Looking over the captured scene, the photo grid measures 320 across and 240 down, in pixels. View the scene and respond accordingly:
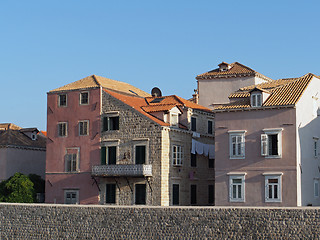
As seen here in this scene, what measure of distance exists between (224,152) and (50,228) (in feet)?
43.6

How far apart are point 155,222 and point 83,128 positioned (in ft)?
60.1

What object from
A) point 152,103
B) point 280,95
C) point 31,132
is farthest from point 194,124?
point 31,132

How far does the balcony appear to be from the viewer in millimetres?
46312

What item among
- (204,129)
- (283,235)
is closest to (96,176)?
(204,129)

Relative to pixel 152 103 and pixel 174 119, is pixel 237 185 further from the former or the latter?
pixel 152 103

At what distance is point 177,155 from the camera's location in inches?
1889

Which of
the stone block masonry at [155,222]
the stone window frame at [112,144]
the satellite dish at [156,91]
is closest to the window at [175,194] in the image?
the stone window frame at [112,144]

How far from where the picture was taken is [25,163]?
57.7m

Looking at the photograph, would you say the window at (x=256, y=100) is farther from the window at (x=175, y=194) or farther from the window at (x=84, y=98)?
the window at (x=84, y=98)

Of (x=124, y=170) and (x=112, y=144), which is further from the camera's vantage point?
(x=112, y=144)

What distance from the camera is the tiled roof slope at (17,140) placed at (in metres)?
56.7

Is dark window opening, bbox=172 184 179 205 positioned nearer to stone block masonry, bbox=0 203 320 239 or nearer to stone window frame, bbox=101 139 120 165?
stone window frame, bbox=101 139 120 165

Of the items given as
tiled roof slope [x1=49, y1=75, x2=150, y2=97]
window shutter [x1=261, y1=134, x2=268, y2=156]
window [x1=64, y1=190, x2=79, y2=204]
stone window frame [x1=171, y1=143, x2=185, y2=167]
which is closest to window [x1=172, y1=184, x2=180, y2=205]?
stone window frame [x1=171, y1=143, x2=185, y2=167]

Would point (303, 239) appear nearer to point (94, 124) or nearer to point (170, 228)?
point (170, 228)
